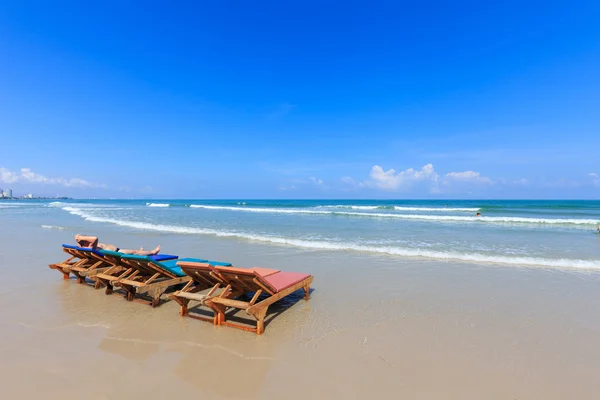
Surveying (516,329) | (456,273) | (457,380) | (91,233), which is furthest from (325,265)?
(91,233)

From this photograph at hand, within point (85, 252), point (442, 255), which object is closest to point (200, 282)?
point (85, 252)

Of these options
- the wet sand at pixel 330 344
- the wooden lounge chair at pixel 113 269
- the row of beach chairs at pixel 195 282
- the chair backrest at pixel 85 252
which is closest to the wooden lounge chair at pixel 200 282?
the row of beach chairs at pixel 195 282

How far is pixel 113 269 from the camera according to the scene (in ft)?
23.1

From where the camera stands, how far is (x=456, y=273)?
8.71 metres

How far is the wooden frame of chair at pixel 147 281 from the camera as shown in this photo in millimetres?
5965

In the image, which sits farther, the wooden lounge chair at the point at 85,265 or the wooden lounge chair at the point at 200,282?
the wooden lounge chair at the point at 85,265

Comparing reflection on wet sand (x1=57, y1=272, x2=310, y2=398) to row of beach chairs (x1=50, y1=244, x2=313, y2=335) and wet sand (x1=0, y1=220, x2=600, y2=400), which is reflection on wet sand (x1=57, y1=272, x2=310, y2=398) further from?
row of beach chairs (x1=50, y1=244, x2=313, y2=335)

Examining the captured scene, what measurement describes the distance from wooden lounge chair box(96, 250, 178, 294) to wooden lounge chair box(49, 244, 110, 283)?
313 millimetres

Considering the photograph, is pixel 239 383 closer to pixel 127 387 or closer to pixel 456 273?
pixel 127 387

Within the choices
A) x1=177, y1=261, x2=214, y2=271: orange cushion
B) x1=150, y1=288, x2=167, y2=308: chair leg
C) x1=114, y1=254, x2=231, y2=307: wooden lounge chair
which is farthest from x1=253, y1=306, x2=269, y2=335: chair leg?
x1=150, y1=288, x2=167, y2=308: chair leg

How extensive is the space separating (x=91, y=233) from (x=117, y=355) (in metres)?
16.0

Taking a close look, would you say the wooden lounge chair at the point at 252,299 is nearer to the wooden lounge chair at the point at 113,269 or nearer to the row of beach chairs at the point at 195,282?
the row of beach chairs at the point at 195,282

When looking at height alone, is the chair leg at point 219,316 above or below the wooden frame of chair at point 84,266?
below

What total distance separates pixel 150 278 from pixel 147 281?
19 centimetres
